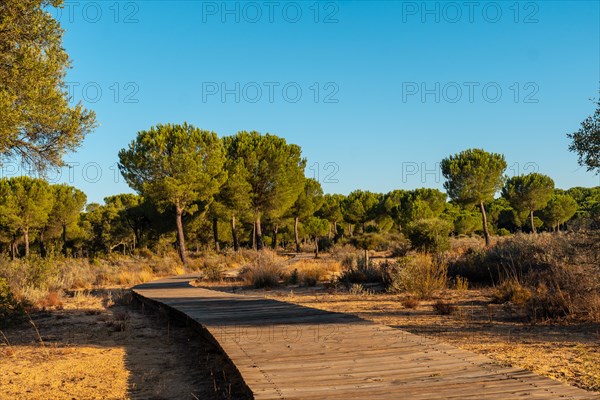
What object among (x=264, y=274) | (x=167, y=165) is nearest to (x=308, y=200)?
(x=167, y=165)

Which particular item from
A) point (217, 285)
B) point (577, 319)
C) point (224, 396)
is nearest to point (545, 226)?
point (217, 285)

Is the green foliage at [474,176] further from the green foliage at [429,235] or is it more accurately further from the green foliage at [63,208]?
the green foliage at [63,208]

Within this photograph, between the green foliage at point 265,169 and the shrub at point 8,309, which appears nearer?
the shrub at point 8,309

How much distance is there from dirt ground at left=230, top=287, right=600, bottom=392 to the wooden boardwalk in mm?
1163

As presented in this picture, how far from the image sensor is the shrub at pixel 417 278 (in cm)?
1377

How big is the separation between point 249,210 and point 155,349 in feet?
105

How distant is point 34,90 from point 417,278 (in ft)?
36.1

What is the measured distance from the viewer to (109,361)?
8227 mm

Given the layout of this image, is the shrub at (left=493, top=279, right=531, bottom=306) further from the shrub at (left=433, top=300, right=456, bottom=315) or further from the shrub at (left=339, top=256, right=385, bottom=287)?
the shrub at (left=339, top=256, right=385, bottom=287)

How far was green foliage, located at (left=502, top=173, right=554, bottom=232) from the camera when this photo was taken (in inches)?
2366

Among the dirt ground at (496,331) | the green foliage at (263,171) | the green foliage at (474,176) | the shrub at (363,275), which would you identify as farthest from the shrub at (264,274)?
the green foliage at (474,176)

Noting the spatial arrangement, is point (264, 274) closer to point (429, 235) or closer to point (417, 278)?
point (417, 278)

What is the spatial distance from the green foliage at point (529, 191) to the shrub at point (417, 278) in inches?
1967

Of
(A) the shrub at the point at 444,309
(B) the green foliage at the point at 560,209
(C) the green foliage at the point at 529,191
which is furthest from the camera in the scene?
(B) the green foliage at the point at 560,209
